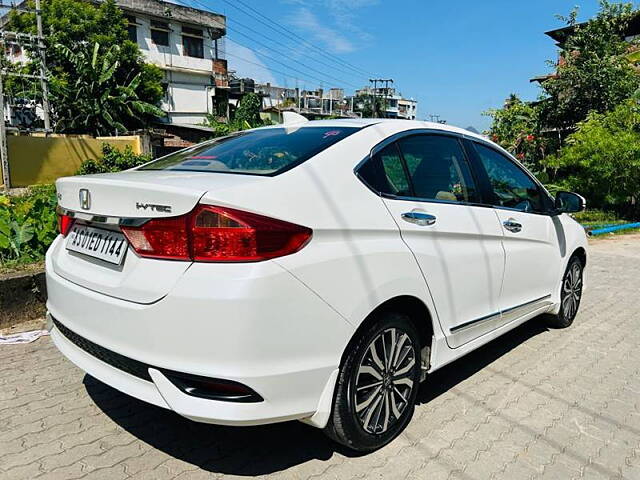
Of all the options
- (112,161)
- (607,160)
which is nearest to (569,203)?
(607,160)

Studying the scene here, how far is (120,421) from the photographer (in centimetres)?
293

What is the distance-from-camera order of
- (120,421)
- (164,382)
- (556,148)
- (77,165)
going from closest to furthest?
(164,382) → (120,421) → (556,148) → (77,165)

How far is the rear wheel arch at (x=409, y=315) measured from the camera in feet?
7.98

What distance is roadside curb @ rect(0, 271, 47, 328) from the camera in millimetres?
4328

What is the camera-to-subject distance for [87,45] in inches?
1125

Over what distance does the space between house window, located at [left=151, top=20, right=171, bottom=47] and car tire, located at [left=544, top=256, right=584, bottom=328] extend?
3762 centimetres

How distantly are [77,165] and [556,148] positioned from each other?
824 inches

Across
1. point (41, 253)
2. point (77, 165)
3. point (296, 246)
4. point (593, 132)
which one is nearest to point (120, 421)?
point (296, 246)

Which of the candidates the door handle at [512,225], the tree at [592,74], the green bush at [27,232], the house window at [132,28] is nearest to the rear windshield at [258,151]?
the door handle at [512,225]

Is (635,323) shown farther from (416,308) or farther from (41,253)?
(41,253)

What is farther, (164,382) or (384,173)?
(384,173)

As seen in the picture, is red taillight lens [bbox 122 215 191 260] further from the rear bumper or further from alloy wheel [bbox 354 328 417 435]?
alloy wheel [bbox 354 328 417 435]

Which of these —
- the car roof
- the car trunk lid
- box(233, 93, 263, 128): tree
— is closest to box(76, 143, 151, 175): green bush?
box(233, 93, 263, 128): tree

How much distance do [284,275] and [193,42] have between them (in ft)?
135
